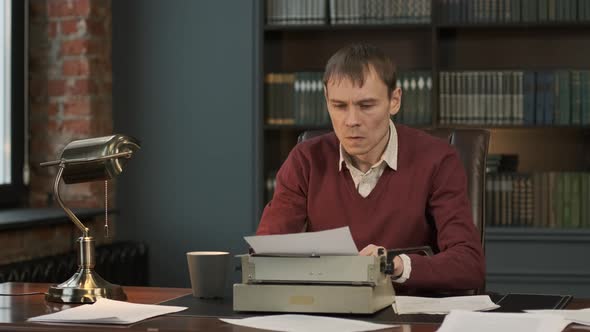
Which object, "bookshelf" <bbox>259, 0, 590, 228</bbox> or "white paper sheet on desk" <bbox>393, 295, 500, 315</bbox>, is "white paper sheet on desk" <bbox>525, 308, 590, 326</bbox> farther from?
"bookshelf" <bbox>259, 0, 590, 228</bbox>

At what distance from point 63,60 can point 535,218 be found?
210cm

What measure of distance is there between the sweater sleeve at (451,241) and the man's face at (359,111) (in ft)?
0.62

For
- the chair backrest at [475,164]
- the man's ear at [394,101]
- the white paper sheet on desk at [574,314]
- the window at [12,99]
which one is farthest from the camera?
the window at [12,99]

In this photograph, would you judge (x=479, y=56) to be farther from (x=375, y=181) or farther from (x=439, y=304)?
(x=439, y=304)

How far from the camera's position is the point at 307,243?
1743 millimetres

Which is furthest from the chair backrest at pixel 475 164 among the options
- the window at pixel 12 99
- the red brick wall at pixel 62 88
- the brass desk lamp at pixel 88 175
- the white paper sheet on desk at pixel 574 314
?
the window at pixel 12 99

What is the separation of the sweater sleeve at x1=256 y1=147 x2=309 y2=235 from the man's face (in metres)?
0.19

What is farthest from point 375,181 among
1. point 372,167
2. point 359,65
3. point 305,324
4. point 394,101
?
point 305,324

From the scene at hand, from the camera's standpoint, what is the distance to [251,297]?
1.82 m

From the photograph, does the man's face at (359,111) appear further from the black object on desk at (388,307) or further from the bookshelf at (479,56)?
the bookshelf at (479,56)

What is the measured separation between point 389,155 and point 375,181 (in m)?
0.08

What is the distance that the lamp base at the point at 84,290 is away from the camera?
2.00m

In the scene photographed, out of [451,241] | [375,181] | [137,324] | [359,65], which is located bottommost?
[137,324]

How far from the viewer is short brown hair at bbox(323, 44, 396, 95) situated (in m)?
2.21
